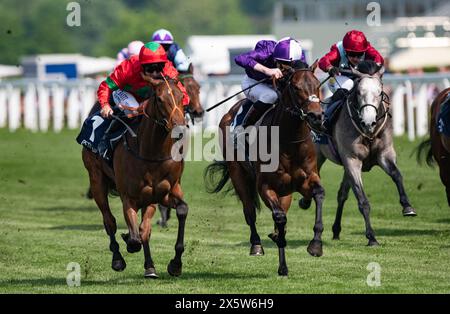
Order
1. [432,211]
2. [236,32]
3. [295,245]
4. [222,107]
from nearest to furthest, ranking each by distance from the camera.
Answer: [295,245]
[432,211]
[222,107]
[236,32]

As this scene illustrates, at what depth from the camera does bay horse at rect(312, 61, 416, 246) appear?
11.4 meters

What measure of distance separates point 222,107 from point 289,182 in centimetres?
1587

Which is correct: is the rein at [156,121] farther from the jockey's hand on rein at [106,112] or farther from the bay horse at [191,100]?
the bay horse at [191,100]

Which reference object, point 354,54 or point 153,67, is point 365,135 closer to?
point 354,54

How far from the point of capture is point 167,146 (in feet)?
30.6

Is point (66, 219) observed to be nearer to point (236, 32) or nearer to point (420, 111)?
point (420, 111)

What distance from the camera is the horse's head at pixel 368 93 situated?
11.3m

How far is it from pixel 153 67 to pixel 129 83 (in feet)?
1.95

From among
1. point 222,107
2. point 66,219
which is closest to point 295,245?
Answer: point 66,219

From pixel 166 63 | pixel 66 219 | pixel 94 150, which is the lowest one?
pixel 66 219

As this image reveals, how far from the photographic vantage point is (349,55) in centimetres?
1202

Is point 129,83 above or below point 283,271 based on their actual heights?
above

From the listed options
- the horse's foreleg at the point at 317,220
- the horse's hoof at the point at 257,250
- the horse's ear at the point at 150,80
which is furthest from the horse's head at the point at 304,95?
the horse's hoof at the point at 257,250

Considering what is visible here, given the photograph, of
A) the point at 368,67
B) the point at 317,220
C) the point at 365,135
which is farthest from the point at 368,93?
the point at 317,220
